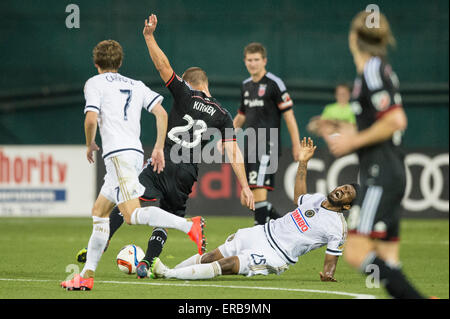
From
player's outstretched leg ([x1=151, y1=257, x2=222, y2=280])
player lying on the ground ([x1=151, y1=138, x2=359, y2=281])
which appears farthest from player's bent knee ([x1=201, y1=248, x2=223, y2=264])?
player's outstretched leg ([x1=151, y1=257, x2=222, y2=280])

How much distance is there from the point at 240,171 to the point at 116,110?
154cm

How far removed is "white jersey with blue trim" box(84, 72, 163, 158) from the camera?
7.03 m

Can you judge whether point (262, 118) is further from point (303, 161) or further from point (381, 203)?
point (381, 203)

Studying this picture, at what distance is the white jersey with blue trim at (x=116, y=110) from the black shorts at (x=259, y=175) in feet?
12.3

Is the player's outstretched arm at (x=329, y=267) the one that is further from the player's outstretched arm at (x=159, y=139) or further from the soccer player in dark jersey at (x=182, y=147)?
the player's outstretched arm at (x=159, y=139)

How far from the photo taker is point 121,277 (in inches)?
316

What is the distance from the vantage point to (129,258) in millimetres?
8148

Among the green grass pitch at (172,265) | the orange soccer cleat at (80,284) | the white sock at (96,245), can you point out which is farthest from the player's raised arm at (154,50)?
the orange soccer cleat at (80,284)

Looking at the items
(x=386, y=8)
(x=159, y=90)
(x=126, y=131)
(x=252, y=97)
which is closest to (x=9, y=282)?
(x=126, y=131)

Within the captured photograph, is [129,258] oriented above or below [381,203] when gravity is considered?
below

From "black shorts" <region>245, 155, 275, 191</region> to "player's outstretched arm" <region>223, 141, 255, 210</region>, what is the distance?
8.08 ft

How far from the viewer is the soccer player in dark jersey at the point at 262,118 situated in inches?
424

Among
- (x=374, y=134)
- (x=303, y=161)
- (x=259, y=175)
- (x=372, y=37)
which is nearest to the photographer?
(x=374, y=134)

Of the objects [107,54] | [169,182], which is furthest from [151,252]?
[107,54]
